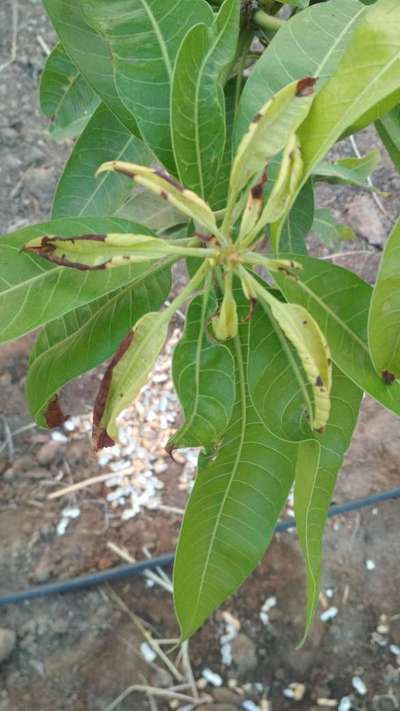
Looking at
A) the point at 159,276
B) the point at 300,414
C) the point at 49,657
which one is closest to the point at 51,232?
the point at 159,276

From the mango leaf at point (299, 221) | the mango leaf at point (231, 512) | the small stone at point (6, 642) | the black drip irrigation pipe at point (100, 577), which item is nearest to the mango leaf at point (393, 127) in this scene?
the mango leaf at point (299, 221)

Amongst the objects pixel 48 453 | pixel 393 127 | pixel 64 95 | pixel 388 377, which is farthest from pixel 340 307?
pixel 48 453

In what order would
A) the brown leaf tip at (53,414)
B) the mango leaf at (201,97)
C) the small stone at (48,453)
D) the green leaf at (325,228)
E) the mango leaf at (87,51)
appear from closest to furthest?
the mango leaf at (201,97) → the mango leaf at (87,51) → the brown leaf tip at (53,414) → the green leaf at (325,228) → the small stone at (48,453)

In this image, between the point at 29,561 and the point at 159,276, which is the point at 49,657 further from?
the point at 159,276

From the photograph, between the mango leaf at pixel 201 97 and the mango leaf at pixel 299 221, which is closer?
the mango leaf at pixel 201 97

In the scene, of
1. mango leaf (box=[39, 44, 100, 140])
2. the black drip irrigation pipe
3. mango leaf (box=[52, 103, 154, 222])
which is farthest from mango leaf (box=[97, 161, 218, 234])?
the black drip irrigation pipe

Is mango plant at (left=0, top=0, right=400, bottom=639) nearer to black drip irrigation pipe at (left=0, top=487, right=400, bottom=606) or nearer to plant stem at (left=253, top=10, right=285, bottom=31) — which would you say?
plant stem at (left=253, top=10, right=285, bottom=31)

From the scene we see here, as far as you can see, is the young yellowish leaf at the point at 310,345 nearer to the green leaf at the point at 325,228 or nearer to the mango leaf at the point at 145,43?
the mango leaf at the point at 145,43
